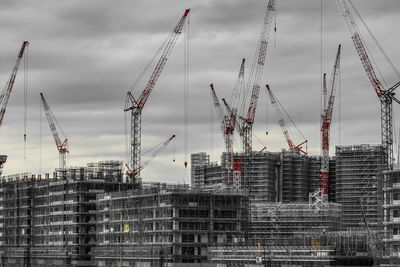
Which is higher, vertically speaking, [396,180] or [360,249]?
[396,180]

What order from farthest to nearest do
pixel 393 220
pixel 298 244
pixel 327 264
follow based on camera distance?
pixel 298 244
pixel 327 264
pixel 393 220

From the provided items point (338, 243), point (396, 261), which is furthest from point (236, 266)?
point (396, 261)

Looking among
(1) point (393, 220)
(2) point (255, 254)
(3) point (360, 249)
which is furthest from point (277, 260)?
(1) point (393, 220)

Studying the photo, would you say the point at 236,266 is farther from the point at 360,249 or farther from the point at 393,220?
the point at 393,220

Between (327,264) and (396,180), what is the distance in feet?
82.2

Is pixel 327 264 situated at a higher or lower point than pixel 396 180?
lower

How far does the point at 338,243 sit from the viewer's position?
645 feet

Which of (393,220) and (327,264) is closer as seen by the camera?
(393,220)

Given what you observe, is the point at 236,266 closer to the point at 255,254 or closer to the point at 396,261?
the point at 255,254

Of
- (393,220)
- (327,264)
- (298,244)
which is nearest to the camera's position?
(393,220)

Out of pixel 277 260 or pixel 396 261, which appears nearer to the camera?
pixel 396 261

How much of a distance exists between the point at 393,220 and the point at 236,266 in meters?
43.6

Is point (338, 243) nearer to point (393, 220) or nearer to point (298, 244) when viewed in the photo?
point (298, 244)

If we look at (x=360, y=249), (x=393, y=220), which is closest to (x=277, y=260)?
(x=360, y=249)
